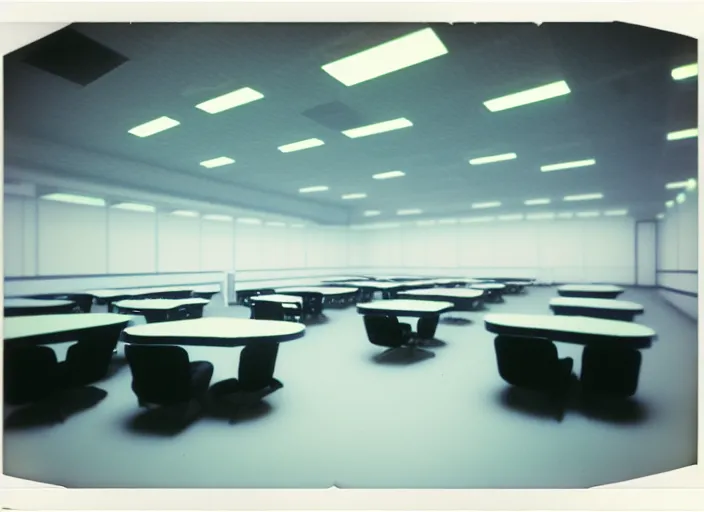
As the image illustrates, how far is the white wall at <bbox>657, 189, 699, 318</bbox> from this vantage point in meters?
6.68

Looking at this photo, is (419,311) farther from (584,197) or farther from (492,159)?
(584,197)

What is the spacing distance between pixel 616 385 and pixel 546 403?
20.1 inches

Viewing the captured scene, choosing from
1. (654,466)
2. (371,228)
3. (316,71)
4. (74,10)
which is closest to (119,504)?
(74,10)

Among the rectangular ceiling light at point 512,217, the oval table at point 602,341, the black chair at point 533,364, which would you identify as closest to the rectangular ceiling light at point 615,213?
the rectangular ceiling light at point 512,217

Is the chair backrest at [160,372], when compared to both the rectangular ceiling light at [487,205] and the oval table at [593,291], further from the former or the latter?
the rectangular ceiling light at [487,205]

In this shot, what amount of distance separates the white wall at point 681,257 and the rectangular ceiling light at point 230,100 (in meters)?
7.01

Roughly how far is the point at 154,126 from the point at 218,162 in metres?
1.99

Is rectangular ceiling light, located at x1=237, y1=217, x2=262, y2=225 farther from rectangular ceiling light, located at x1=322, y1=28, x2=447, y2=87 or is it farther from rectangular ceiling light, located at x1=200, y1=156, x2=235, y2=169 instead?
rectangular ceiling light, located at x1=322, y1=28, x2=447, y2=87

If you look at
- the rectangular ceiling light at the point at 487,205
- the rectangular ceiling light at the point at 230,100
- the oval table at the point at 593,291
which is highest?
the rectangular ceiling light at the point at 230,100

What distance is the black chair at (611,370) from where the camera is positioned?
104 inches

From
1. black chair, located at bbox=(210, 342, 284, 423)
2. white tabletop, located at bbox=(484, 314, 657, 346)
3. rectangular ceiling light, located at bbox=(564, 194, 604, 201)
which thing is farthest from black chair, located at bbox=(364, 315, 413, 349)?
rectangular ceiling light, located at bbox=(564, 194, 604, 201)

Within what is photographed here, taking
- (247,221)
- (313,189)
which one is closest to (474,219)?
(313,189)

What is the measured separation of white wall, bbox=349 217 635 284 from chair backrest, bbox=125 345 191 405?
543 inches

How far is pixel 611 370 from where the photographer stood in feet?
9.00
